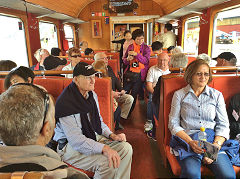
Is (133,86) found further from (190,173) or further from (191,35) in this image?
(191,35)

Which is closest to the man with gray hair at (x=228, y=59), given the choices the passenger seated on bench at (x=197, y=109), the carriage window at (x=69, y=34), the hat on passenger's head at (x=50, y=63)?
the passenger seated on bench at (x=197, y=109)

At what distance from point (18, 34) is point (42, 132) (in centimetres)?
517

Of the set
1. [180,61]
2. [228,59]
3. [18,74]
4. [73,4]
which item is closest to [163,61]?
[180,61]

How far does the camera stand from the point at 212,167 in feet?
5.07

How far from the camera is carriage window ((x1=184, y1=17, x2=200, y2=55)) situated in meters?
6.70

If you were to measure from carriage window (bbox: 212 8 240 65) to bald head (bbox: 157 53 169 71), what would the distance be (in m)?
2.47

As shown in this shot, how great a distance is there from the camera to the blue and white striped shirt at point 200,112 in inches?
70.2

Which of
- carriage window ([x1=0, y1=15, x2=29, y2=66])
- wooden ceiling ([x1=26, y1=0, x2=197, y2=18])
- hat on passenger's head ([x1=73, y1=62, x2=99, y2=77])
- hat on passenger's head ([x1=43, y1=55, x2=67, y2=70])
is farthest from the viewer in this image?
wooden ceiling ([x1=26, y1=0, x2=197, y2=18])

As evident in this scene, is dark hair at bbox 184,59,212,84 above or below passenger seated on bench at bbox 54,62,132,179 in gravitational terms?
above

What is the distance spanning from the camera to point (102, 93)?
2.06 meters

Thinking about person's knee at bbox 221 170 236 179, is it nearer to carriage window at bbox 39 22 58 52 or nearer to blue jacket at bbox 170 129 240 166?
blue jacket at bbox 170 129 240 166

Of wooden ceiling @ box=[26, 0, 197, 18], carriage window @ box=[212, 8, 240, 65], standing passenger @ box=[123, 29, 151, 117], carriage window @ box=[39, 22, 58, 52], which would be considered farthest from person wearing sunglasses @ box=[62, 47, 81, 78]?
carriage window @ box=[212, 8, 240, 65]

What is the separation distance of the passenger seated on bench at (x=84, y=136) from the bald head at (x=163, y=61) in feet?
5.71

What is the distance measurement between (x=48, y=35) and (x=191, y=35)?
5.49 metres
